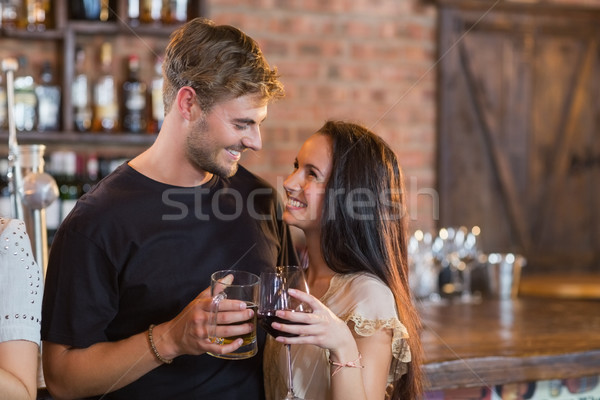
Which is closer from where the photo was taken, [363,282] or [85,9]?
[363,282]

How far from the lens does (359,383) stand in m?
1.55

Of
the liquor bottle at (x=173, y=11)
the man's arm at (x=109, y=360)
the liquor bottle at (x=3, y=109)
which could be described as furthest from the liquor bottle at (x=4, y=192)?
the man's arm at (x=109, y=360)

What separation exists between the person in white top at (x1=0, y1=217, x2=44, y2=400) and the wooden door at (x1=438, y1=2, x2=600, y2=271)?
317 centimetres

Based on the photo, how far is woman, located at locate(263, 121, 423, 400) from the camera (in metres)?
1.64

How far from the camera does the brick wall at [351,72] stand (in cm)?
396

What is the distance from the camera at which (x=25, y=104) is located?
3467 millimetres

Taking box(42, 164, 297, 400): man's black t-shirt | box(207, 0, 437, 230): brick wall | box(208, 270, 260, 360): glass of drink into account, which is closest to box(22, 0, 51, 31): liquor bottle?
box(207, 0, 437, 230): brick wall

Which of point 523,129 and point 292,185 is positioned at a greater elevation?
point 523,129

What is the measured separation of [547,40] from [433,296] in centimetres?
197

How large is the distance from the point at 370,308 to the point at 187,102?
2.18 feet

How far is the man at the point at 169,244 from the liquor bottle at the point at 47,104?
1.75 metres

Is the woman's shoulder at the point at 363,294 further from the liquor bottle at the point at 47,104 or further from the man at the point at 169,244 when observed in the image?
the liquor bottle at the point at 47,104

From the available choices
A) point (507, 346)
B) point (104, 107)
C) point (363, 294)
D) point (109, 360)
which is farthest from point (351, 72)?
point (109, 360)

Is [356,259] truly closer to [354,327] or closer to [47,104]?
[354,327]
